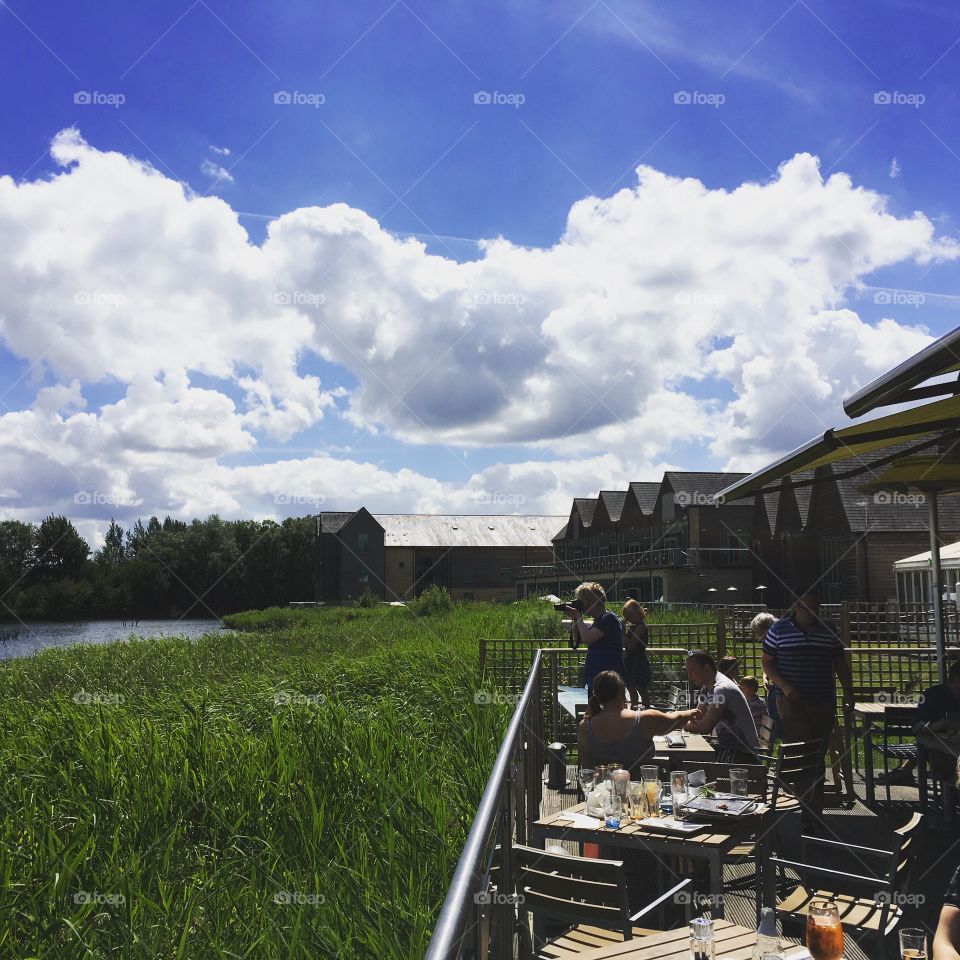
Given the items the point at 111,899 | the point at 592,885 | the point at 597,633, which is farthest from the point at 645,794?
the point at 597,633

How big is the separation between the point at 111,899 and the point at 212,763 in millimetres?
2087

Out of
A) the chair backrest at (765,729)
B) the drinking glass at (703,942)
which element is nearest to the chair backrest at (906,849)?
the drinking glass at (703,942)

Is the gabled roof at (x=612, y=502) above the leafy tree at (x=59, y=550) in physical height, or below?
above

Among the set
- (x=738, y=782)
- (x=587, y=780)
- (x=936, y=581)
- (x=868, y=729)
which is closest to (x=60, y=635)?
(x=868, y=729)

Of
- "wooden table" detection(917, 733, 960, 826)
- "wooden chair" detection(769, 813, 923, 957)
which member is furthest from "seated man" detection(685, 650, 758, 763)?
"wooden chair" detection(769, 813, 923, 957)

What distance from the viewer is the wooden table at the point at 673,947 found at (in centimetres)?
335

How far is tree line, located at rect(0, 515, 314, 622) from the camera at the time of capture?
2687 inches

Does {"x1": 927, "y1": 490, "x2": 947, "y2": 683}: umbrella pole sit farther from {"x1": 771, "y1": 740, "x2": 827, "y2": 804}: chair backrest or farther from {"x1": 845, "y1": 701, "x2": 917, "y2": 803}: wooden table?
{"x1": 771, "y1": 740, "x2": 827, "y2": 804}: chair backrest

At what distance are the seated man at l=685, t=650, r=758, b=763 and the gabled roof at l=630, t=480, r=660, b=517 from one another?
43529mm

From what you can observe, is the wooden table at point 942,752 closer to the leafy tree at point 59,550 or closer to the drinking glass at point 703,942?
the drinking glass at point 703,942

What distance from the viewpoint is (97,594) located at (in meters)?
71.8

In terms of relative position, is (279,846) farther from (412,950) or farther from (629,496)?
(629,496)

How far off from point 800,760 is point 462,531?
7207 cm

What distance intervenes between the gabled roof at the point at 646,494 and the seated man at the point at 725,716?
4353cm
